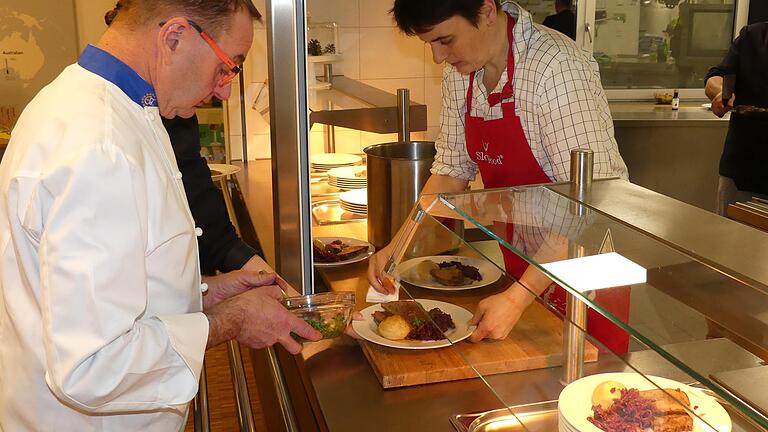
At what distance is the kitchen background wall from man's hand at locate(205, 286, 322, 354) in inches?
85.0

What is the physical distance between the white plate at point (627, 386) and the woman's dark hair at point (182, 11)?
27.3 inches

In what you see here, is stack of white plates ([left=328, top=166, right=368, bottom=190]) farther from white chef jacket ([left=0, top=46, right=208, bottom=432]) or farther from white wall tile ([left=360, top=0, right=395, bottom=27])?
white chef jacket ([left=0, top=46, right=208, bottom=432])

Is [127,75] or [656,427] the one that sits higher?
[127,75]

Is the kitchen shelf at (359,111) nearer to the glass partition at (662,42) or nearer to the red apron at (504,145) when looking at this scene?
the red apron at (504,145)

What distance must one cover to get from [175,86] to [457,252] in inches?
19.2

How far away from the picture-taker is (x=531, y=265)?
892 millimetres

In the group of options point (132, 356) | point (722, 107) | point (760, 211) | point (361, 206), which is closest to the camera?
point (132, 356)

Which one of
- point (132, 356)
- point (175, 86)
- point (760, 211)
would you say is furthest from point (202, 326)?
point (760, 211)

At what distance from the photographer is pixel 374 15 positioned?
141 inches

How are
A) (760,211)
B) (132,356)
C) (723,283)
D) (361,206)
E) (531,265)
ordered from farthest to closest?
(361,206)
(760,211)
(132,356)
(531,265)
(723,283)

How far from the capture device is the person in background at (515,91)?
149 centimetres

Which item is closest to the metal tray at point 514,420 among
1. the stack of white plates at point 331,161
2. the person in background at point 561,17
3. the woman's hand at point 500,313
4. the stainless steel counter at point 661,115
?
the woman's hand at point 500,313

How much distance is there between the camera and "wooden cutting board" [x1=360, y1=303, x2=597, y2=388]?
100 centimetres

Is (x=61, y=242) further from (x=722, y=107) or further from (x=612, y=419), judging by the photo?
(x=722, y=107)
